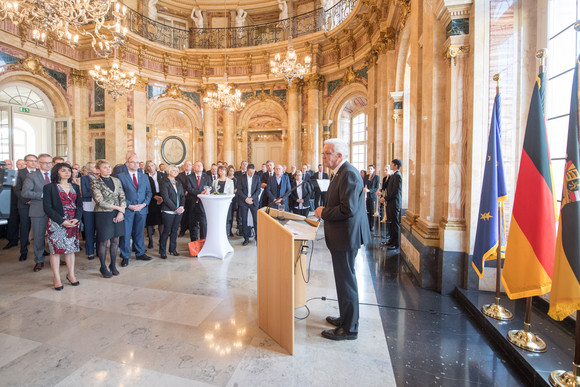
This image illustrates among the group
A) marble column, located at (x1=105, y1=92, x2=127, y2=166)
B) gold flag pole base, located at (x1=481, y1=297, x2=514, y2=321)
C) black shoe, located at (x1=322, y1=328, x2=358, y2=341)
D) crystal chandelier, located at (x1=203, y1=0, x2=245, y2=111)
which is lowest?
black shoe, located at (x1=322, y1=328, x2=358, y2=341)

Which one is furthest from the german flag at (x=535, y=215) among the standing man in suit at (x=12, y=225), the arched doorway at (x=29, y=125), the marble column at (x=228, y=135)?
the arched doorway at (x=29, y=125)

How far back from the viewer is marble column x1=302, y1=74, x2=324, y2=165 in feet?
38.7

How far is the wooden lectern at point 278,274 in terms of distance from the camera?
7.19ft

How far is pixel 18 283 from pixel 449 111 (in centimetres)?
586

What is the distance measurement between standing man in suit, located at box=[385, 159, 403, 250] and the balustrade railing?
8.21m

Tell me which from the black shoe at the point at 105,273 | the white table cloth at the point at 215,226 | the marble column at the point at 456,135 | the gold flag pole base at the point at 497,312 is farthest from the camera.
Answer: the white table cloth at the point at 215,226

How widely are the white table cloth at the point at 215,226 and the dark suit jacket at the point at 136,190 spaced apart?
2.83 feet

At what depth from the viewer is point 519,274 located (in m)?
2.27

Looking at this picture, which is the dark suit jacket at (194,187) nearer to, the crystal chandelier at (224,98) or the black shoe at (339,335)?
the black shoe at (339,335)

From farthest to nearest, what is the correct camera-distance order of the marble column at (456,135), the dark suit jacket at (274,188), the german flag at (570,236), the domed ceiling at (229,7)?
the domed ceiling at (229,7) → the dark suit jacket at (274,188) → the marble column at (456,135) → the german flag at (570,236)

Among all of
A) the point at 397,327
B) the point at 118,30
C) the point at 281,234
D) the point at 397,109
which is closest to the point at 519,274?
the point at 397,327

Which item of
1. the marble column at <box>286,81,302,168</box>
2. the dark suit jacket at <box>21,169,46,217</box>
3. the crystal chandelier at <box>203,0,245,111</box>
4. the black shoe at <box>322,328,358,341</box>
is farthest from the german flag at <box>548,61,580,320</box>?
the marble column at <box>286,81,302,168</box>

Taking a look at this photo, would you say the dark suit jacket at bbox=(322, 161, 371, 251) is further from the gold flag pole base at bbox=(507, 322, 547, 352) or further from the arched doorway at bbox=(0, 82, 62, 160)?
the arched doorway at bbox=(0, 82, 62, 160)

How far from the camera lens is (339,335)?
253cm
